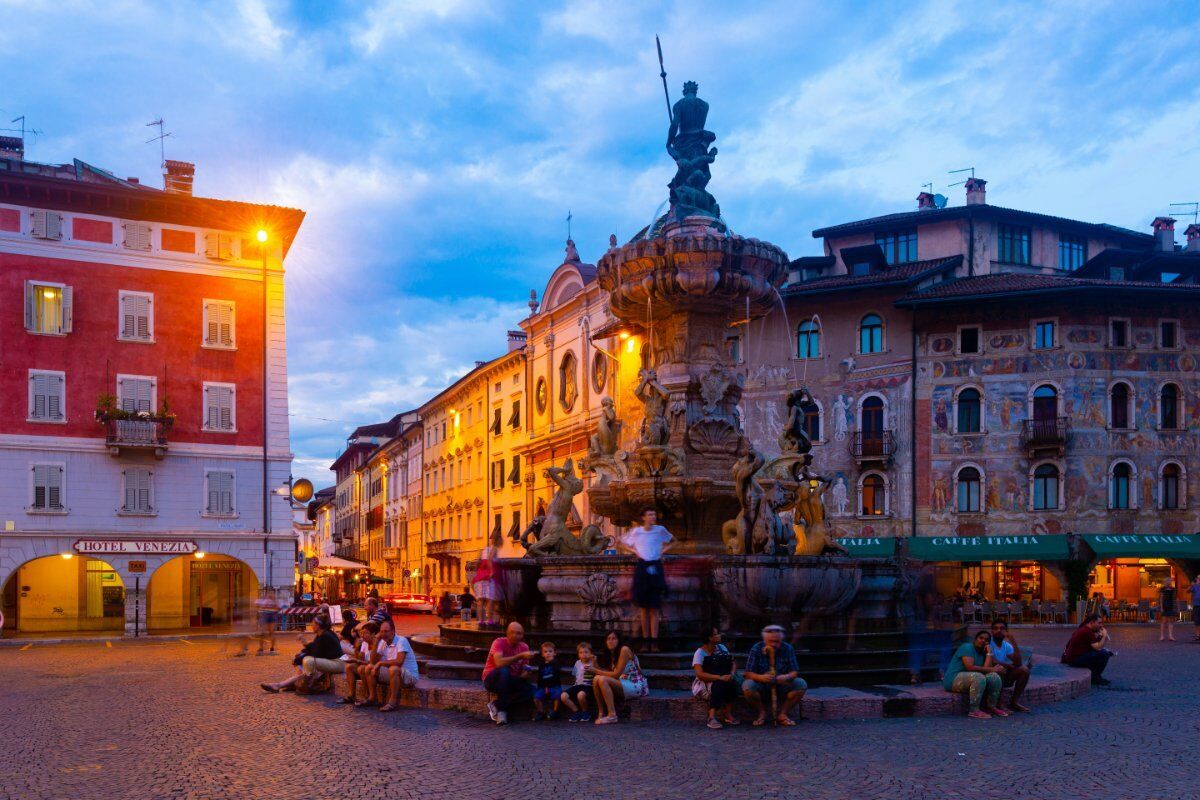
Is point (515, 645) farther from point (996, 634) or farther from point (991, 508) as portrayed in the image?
point (991, 508)

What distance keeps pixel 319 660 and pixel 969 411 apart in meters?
31.9

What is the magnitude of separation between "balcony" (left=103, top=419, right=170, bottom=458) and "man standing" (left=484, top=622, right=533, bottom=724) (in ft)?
89.6

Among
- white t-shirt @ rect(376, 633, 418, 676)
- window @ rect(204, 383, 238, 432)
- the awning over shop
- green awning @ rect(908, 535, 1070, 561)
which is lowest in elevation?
the awning over shop

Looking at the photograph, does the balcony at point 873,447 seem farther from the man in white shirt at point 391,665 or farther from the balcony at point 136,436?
the man in white shirt at point 391,665

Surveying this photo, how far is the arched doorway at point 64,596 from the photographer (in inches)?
1468

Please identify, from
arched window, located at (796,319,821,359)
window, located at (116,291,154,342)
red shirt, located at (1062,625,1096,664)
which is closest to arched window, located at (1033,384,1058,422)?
arched window, located at (796,319,821,359)

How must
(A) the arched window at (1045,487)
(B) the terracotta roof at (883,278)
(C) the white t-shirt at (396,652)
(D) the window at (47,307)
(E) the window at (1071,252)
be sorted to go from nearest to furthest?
(C) the white t-shirt at (396,652)
(D) the window at (47,307)
(A) the arched window at (1045,487)
(B) the terracotta roof at (883,278)
(E) the window at (1071,252)

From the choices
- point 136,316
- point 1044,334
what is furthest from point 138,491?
point 1044,334

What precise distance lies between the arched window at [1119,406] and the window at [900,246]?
10886 mm

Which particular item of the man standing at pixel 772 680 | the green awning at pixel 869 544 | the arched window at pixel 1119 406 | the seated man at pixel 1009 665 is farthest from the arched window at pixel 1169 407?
the man standing at pixel 772 680

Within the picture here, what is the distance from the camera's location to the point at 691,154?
67.4ft

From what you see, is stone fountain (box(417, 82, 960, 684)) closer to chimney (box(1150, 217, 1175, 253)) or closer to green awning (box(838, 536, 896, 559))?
green awning (box(838, 536, 896, 559))

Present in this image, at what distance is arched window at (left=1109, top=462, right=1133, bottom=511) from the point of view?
40.5 meters

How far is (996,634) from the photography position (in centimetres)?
1291
